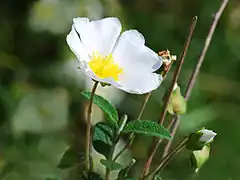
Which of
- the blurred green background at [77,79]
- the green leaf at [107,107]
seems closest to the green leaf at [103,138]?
the green leaf at [107,107]

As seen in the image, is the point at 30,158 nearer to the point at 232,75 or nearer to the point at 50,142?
the point at 50,142

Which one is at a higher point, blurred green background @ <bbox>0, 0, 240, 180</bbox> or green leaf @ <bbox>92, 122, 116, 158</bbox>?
green leaf @ <bbox>92, 122, 116, 158</bbox>

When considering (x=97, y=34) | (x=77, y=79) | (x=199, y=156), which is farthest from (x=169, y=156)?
(x=77, y=79)

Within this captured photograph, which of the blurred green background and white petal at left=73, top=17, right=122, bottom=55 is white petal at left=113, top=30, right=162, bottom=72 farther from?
the blurred green background

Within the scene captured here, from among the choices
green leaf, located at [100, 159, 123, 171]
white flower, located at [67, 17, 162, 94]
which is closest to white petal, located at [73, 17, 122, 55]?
white flower, located at [67, 17, 162, 94]

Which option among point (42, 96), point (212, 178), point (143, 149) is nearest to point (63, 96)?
point (42, 96)

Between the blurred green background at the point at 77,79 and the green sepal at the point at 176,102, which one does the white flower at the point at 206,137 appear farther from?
the blurred green background at the point at 77,79

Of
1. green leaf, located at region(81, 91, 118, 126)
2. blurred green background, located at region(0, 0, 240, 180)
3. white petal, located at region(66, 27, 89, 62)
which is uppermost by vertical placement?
white petal, located at region(66, 27, 89, 62)
